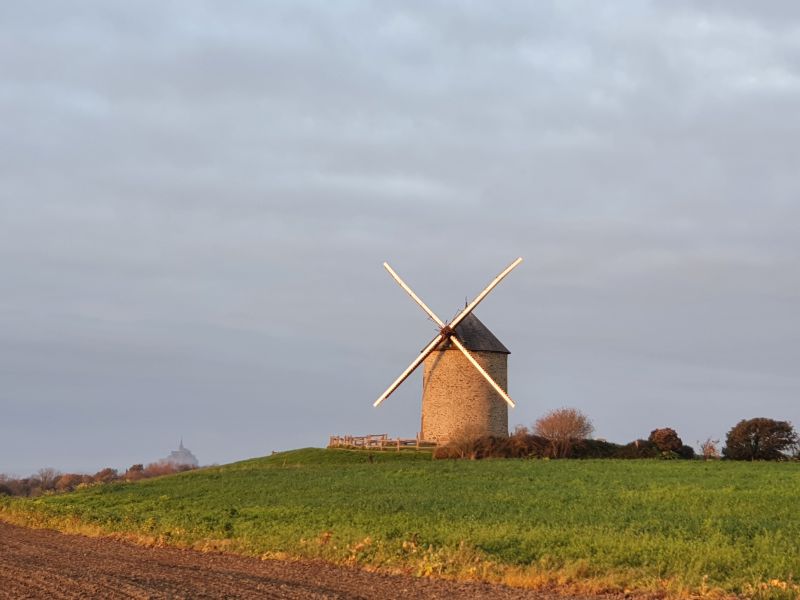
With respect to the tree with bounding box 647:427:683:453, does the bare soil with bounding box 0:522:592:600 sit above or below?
below

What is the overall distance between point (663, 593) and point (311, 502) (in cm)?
1767

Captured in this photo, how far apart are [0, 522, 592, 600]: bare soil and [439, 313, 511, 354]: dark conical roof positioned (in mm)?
39393

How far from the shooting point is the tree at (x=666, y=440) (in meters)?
57.9

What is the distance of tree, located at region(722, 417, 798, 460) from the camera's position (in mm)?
57938

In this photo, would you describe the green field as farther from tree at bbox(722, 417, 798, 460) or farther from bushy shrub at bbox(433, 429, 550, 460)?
tree at bbox(722, 417, 798, 460)

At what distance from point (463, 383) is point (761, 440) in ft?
63.3

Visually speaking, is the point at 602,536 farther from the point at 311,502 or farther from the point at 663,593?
the point at 311,502

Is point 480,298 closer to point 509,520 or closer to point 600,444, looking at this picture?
point 600,444

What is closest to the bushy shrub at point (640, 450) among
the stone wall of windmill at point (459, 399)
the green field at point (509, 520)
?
the stone wall of windmill at point (459, 399)

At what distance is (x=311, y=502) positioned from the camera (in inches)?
1203

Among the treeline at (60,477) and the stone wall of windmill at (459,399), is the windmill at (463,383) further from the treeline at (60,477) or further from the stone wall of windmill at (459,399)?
the treeline at (60,477)

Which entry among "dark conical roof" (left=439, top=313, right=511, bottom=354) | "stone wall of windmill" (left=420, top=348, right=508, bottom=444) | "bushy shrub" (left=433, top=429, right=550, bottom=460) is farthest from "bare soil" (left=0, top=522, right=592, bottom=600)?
"dark conical roof" (left=439, top=313, right=511, bottom=354)

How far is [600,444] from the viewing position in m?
59.0

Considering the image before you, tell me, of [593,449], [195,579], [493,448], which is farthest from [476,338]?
[195,579]
